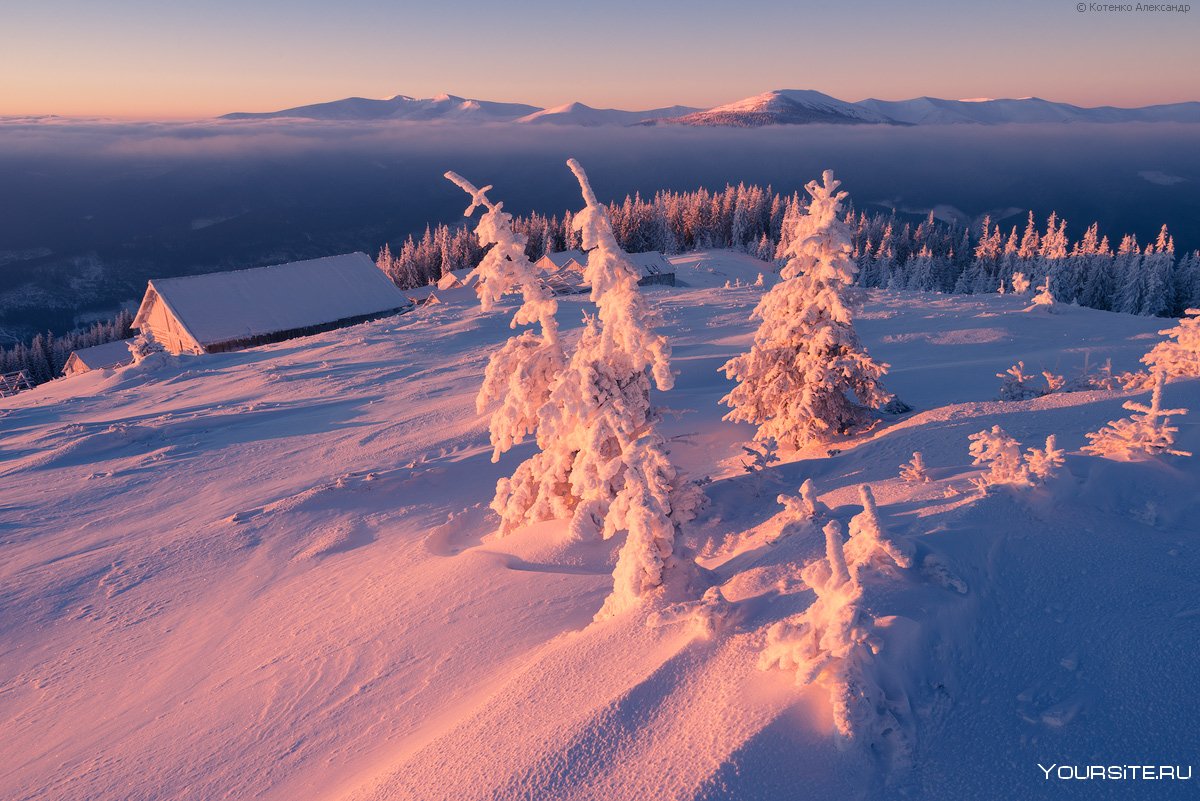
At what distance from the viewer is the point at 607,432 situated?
962cm

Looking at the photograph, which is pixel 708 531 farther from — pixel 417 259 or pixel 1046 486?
pixel 417 259

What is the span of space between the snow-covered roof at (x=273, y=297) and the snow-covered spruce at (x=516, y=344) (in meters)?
35.4

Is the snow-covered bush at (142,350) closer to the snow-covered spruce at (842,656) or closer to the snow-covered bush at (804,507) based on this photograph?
the snow-covered bush at (804,507)

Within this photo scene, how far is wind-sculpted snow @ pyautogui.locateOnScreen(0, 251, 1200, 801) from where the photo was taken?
479 cm

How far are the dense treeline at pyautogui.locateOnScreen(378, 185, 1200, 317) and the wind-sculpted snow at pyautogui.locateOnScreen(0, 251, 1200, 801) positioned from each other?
5858 cm

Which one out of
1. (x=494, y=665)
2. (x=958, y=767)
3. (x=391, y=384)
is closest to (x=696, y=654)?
(x=958, y=767)

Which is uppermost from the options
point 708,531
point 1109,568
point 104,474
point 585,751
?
point 1109,568

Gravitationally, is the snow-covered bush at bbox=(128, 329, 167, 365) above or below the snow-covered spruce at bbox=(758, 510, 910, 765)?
below

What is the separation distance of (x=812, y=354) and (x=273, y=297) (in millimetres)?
39345

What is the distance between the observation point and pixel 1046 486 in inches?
306

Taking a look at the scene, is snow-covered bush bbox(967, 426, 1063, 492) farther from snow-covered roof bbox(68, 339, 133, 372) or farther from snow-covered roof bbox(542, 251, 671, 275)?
snow-covered roof bbox(542, 251, 671, 275)

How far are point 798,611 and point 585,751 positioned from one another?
8.50 ft

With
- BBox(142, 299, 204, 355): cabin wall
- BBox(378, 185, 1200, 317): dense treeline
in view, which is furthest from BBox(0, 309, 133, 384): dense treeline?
BBox(142, 299, 204, 355): cabin wall

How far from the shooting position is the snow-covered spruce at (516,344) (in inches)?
378
